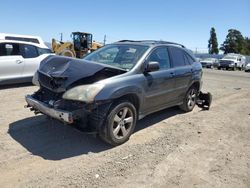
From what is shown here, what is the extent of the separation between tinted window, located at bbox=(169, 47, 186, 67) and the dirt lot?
1.33m

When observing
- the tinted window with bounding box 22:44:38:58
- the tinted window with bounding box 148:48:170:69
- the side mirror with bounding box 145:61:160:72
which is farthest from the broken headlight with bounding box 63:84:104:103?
the tinted window with bounding box 22:44:38:58

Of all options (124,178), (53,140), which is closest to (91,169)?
(124,178)

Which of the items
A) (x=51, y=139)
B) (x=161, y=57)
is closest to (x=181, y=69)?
(x=161, y=57)

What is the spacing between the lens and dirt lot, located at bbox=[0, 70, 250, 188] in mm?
4074

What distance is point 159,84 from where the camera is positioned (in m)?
6.12

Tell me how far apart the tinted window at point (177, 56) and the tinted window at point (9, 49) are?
18.1ft

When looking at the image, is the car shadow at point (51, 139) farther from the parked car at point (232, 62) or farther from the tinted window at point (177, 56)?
the parked car at point (232, 62)

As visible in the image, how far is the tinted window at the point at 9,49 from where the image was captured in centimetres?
956

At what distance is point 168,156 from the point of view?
195 inches

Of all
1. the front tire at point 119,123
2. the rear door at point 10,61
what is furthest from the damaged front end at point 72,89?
the rear door at point 10,61

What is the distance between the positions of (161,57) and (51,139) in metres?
2.82

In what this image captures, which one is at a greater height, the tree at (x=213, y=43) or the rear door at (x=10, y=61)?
the tree at (x=213, y=43)

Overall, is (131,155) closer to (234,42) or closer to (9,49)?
(9,49)

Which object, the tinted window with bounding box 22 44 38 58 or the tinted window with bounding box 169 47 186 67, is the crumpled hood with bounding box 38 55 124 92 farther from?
the tinted window with bounding box 22 44 38 58
